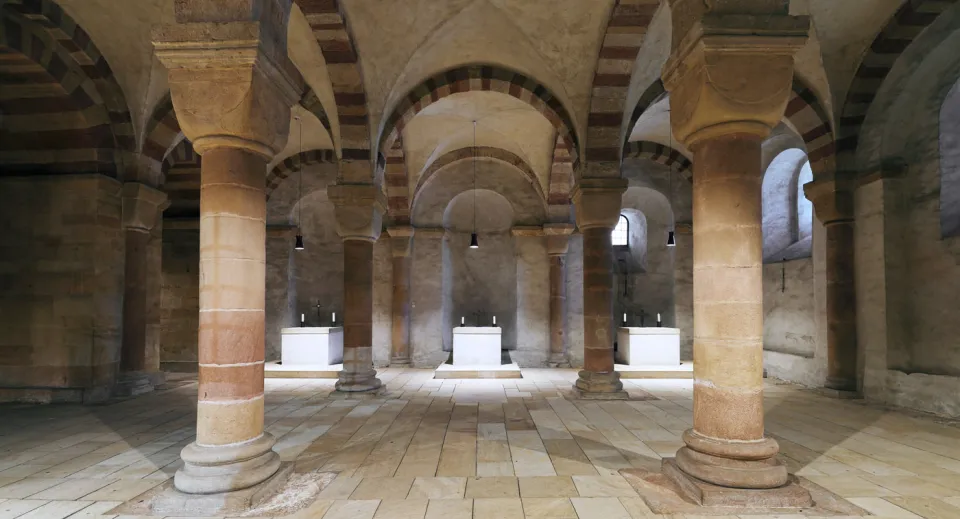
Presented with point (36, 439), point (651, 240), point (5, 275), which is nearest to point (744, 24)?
point (36, 439)

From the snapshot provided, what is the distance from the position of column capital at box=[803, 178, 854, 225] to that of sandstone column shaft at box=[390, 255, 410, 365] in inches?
372

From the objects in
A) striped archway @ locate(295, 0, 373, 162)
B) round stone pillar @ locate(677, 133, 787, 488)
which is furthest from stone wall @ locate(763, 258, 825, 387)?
striped archway @ locate(295, 0, 373, 162)

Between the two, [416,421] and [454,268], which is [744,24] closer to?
[416,421]

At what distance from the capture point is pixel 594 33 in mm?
8070

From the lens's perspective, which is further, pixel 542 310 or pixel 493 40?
pixel 542 310

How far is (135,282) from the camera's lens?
913cm

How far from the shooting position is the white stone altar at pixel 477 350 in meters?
11.6

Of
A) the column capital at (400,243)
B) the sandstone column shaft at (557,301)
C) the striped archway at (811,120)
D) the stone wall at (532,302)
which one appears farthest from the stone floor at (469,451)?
the column capital at (400,243)

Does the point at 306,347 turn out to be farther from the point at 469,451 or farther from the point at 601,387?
the point at 469,451

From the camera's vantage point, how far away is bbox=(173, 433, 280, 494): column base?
3848 millimetres

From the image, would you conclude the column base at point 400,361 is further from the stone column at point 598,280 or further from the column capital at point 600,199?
the column capital at point 600,199

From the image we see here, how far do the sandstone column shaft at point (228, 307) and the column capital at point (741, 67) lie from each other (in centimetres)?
355

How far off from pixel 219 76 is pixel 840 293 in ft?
31.1

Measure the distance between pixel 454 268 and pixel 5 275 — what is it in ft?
32.6
